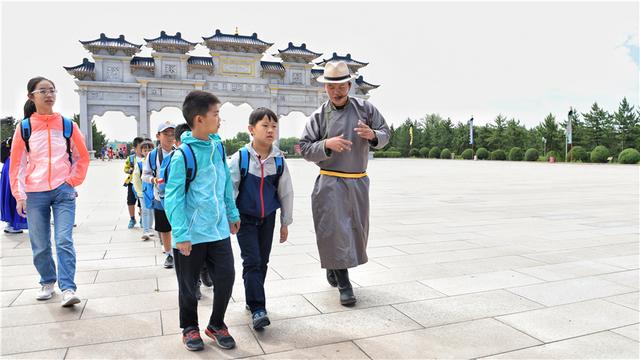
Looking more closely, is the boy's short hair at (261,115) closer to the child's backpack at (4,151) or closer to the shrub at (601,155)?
the child's backpack at (4,151)

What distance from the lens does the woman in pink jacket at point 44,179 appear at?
343 centimetres

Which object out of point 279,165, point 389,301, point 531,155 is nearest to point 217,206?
point 279,165

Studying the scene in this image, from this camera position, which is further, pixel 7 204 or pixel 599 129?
pixel 599 129

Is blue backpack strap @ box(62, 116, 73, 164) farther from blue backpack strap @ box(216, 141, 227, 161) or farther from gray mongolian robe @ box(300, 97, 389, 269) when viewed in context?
gray mongolian robe @ box(300, 97, 389, 269)

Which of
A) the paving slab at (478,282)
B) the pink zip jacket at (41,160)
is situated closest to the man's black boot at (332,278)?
the paving slab at (478,282)

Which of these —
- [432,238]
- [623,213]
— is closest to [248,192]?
[432,238]

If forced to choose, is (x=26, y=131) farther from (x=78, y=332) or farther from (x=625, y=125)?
(x=625, y=125)

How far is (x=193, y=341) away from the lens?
2664 millimetres

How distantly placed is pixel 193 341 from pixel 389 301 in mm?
1494

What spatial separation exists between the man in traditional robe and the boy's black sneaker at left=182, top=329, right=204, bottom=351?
Answer: 3.71 ft

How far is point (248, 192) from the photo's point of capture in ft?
10.4

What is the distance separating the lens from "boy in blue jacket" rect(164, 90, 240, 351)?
2.65 meters

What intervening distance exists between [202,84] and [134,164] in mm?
35201

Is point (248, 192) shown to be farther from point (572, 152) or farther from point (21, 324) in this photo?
A: point (572, 152)
